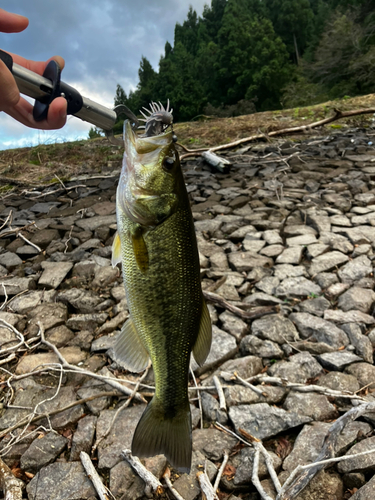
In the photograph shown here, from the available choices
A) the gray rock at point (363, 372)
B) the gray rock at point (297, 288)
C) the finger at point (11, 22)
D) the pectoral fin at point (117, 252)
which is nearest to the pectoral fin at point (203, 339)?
A: the pectoral fin at point (117, 252)

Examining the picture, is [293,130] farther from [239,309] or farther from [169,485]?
[169,485]

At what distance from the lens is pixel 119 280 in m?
5.25

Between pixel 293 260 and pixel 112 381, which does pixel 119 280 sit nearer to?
pixel 112 381

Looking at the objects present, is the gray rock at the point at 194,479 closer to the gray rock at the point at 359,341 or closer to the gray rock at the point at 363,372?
the gray rock at the point at 363,372

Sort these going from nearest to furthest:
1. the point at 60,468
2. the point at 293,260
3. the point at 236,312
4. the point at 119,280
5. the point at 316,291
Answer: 1. the point at 60,468
2. the point at 236,312
3. the point at 316,291
4. the point at 119,280
5. the point at 293,260

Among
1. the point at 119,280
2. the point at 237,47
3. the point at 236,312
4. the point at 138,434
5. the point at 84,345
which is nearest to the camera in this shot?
the point at 138,434

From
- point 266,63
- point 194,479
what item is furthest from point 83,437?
point 266,63

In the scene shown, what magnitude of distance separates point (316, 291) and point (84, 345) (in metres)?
2.96

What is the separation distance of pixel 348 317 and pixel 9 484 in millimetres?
3614

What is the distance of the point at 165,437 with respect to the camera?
1.64m

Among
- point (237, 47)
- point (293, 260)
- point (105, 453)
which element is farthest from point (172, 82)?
point (105, 453)

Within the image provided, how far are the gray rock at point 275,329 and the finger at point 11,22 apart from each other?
11.2 feet

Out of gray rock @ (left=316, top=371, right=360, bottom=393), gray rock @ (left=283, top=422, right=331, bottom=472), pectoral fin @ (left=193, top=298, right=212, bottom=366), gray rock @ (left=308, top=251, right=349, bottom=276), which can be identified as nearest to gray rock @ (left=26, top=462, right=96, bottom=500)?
gray rock @ (left=283, top=422, right=331, bottom=472)

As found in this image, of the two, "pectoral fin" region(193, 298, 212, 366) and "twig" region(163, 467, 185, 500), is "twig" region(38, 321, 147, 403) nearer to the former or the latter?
"twig" region(163, 467, 185, 500)
